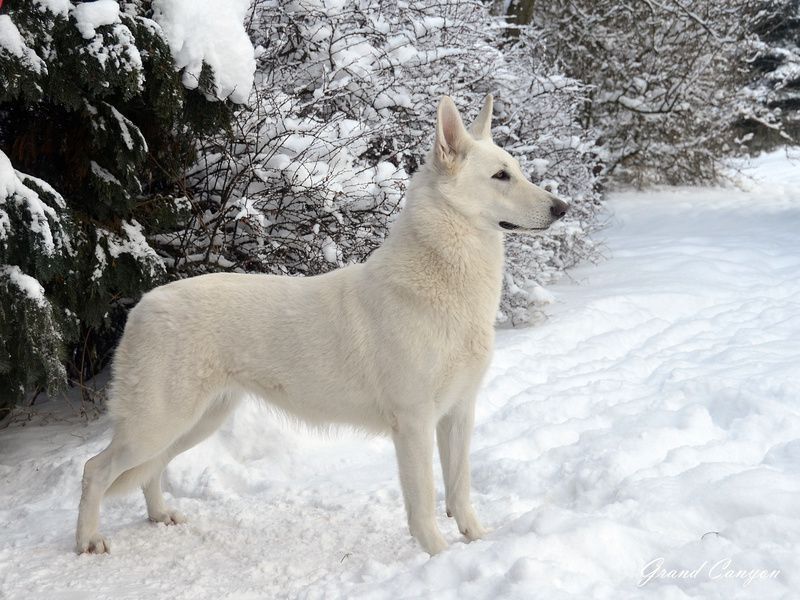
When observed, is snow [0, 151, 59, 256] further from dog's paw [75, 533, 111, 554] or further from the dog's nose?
the dog's nose

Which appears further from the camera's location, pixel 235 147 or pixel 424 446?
pixel 235 147

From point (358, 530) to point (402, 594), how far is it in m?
1.00

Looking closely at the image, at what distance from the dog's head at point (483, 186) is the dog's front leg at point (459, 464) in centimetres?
88

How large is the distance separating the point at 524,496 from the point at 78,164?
129 inches

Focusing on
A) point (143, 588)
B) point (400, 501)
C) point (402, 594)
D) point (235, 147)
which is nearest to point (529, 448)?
point (400, 501)

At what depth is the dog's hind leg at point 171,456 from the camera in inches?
154

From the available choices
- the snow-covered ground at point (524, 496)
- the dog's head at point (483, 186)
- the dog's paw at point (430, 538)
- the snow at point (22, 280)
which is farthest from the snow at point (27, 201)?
the dog's paw at point (430, 538)

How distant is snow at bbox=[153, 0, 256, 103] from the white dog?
5.01ft

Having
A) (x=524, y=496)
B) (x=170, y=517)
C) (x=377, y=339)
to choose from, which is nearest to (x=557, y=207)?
(x=377, y=339)

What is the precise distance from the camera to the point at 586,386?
5.74m

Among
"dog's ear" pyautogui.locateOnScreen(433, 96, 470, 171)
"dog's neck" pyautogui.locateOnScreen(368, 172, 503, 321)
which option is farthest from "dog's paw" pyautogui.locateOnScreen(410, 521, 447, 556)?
"dog's ear" pyautogui.locateOnScreen(433, 96, 470, 171)

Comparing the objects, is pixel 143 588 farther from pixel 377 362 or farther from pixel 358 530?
pixel 377 362

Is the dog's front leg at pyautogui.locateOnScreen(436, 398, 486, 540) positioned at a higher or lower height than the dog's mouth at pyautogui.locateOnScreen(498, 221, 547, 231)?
lower

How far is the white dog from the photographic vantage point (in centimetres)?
340
